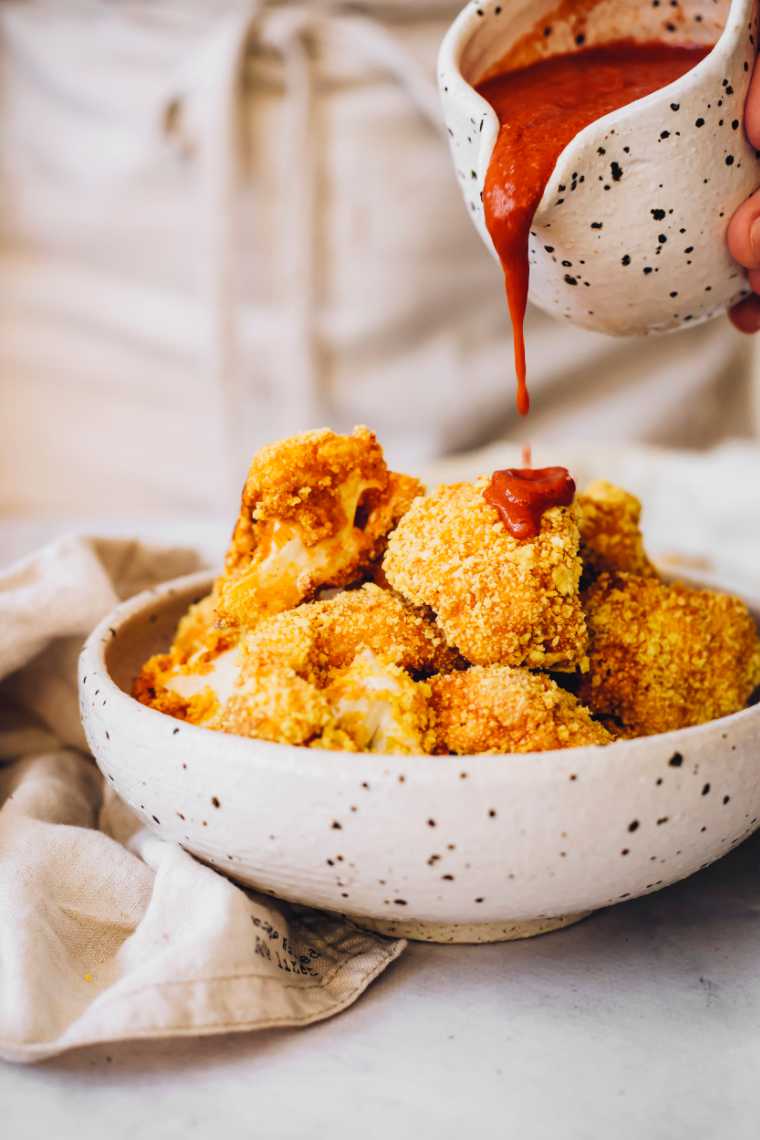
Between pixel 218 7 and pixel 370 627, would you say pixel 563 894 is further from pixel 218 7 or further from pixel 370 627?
pixel 218 7

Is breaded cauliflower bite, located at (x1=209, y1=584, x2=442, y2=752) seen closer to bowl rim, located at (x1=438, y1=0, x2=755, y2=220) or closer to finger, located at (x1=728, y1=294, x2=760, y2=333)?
bowl rim, located at (x1=438, y1=0, x2=755, y2=220)

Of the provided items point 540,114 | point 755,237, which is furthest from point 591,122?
point 755,237

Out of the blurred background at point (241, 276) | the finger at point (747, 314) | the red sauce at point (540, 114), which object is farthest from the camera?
the blurred background at point (241, 276)

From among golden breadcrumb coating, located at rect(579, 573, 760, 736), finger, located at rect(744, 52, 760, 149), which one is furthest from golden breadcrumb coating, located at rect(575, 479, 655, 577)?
finger, located at rect(744, 52, 760, 149)

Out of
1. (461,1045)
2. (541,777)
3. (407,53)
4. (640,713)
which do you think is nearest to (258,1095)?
(461,1045)

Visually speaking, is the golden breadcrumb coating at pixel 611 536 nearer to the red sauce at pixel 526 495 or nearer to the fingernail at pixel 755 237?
the red sauce at pixel 526 495

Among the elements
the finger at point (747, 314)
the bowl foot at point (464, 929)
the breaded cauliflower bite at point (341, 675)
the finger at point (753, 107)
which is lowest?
the bowl foot at point (464, 929)

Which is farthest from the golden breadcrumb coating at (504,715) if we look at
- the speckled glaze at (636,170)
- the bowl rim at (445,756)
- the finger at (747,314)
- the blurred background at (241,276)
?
the blurred background at (241,276)
